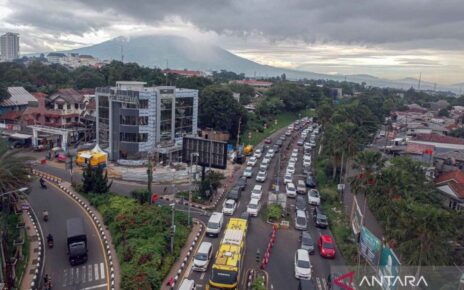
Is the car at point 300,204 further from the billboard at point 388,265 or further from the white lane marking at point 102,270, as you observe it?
the white lane marking at point 102,270

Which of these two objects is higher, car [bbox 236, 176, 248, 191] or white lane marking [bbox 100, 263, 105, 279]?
car [bbox 236, 176, 248, 191]

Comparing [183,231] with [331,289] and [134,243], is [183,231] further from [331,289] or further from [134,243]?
[331,289]

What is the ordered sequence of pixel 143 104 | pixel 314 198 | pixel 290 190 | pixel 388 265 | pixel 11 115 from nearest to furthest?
pixel 388 265
pixel 314 198
pixel 290 190
pixel 143 104
pixel 11 115

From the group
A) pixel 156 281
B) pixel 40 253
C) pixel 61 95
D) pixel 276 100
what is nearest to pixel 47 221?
pixel 40 253

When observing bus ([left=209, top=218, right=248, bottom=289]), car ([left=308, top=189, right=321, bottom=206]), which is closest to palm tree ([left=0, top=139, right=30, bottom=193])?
bus ([left=209, top=218, right=248, bottom=289])

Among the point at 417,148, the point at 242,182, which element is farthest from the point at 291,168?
the point at 417,148

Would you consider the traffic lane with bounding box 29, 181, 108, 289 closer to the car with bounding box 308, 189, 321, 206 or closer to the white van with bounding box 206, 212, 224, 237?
the white van with bounding box 206, 212, 224, 237

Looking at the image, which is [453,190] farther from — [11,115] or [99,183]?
[11,115]
